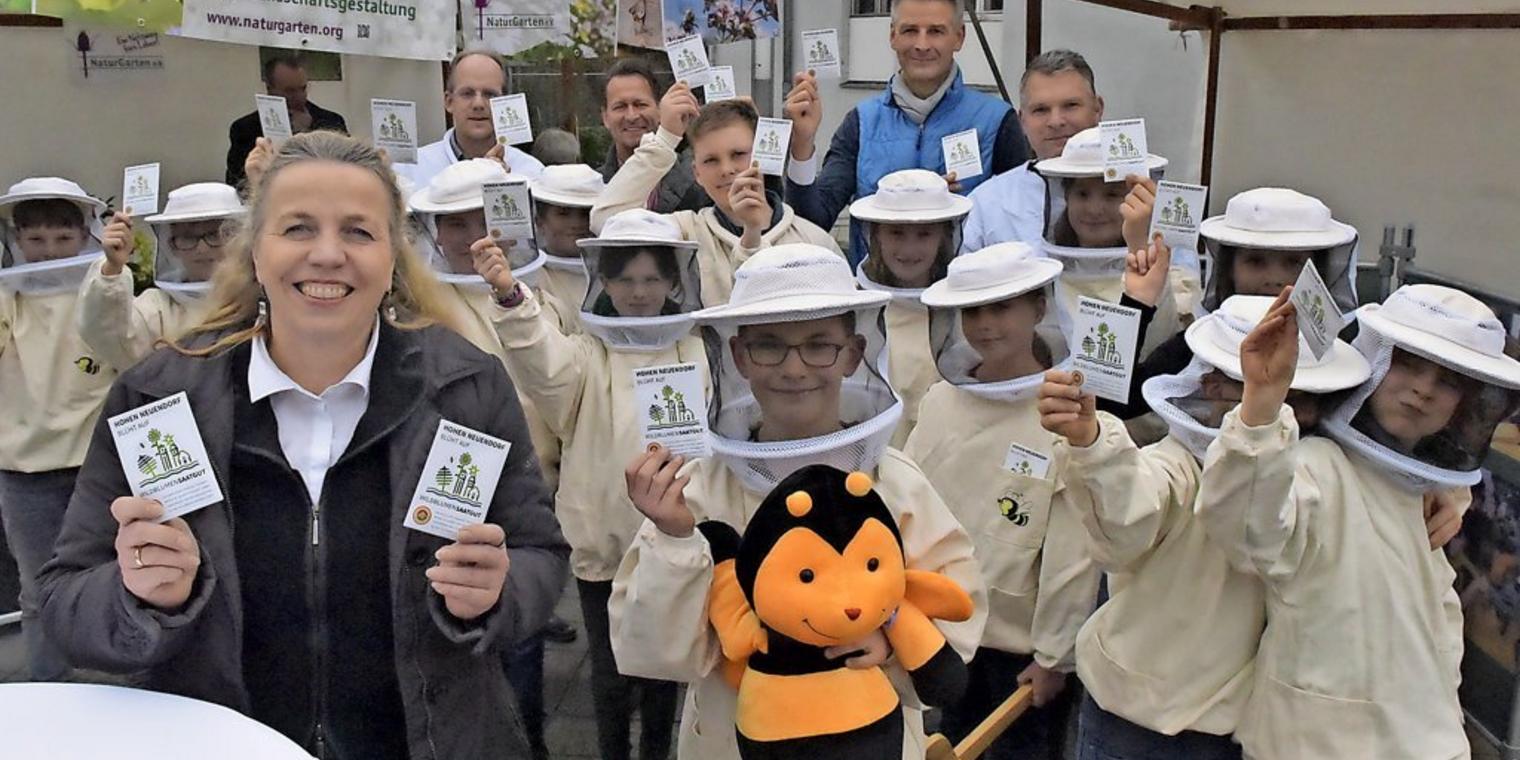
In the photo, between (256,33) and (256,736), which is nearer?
(256,736)

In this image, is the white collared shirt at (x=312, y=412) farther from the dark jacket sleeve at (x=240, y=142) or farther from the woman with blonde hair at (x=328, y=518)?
the dark jacket sleeve at (x=240, y=142)

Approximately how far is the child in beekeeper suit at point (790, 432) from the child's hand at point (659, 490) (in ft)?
0.60

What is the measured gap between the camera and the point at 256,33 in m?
6.73

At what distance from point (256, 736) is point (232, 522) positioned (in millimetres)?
607

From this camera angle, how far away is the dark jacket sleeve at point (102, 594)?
88.1 inches

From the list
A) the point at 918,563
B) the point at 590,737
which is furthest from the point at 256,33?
the point at 918,563

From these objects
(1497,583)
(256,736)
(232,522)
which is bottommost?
(1497,583)

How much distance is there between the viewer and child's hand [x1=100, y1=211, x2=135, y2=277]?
4.50 metres

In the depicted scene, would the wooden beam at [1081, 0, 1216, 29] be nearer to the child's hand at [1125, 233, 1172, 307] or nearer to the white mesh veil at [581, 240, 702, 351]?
the child's hand at [1125, 233, 1172, 307]

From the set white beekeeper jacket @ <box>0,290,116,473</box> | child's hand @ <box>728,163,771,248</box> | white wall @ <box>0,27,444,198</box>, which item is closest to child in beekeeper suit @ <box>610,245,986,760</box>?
child's hand @ <box>728,163,771,248</box>

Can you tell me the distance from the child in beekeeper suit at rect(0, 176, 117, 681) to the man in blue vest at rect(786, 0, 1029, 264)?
312 centimetres

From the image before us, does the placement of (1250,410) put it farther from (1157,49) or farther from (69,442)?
(1157,49)

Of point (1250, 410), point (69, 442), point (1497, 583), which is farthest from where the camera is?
point (69, 442)

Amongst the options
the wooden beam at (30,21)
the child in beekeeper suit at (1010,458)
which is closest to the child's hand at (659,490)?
the child in beekeeper suit at (1010,458)
